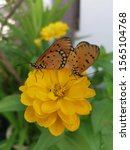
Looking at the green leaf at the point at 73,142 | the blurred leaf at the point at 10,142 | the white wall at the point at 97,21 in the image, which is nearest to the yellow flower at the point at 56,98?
the green leaf at the point at 73,142

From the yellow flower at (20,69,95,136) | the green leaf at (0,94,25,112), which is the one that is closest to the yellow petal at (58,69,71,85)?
the yellow flower at (20,69,95,136)

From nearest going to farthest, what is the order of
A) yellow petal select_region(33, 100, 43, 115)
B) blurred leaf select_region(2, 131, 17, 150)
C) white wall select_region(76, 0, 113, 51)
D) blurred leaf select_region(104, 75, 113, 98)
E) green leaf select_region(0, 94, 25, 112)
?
yellow petal select_region(33, 100, 43, 115) < green leaf select_region(0, 94, 25, 112) < blurred leaf select_region(104, 75, 113, 98) < blurred leaf select_region(2, 131, 17, 150) < white wall select_region(76, 0, 113, 51)

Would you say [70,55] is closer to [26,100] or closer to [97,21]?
[26,100]

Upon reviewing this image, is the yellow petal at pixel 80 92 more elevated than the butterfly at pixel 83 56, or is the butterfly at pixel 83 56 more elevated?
the butterfly at pixel 83 56

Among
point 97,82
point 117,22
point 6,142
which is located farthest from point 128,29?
point 6,142

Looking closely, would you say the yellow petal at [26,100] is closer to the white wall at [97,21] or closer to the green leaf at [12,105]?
the green leaf at [12,105]

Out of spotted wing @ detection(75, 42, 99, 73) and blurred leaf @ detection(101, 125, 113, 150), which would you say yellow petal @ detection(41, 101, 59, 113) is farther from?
blurred leaf @ detection(101, 125, 113, 150)

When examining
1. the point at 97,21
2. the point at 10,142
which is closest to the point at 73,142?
the point at 10,142
